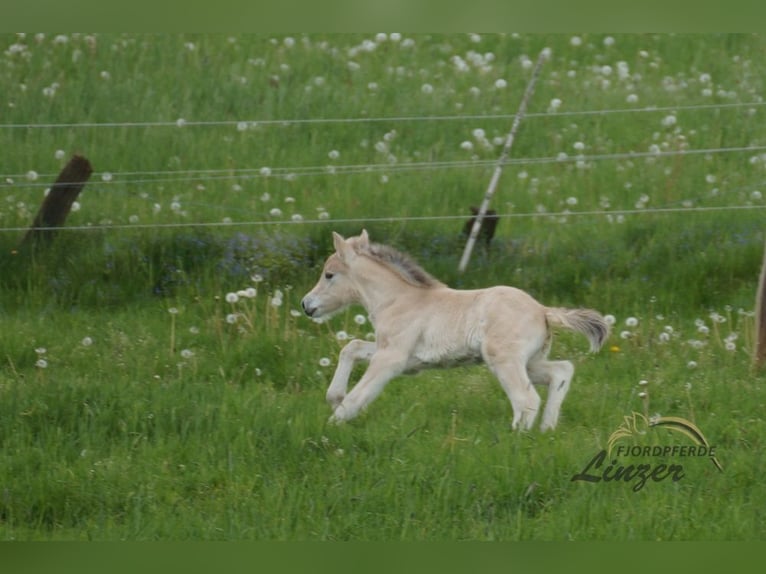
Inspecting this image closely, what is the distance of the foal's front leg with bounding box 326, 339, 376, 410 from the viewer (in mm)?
10266

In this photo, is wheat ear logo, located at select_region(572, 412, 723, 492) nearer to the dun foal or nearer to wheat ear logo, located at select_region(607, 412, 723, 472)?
wheat ear logo, located at select_region(607, 412, 723, 472)

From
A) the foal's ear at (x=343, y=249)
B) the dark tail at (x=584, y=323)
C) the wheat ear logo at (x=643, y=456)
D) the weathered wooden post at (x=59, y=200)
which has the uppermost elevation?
the foal's ear at (x=343, y=249)

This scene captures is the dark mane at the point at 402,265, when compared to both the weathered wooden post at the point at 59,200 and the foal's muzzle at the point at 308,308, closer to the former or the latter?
the foal's muzzle at the point at 308,308

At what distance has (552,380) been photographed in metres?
9.94

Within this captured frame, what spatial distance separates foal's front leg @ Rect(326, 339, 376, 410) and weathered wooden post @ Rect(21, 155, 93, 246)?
3.73 metres

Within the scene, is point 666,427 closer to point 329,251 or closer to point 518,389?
point 518,389

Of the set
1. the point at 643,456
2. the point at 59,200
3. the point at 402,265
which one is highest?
the point at 402,265

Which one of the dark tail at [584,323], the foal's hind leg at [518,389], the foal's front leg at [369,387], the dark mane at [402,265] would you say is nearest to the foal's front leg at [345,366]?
the foal's front leg at [369,387]

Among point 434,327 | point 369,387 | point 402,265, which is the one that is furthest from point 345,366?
point 402,265

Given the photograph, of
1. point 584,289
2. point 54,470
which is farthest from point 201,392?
point 584,289

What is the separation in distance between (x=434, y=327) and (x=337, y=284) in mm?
869

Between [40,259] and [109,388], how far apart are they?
2.61 meters

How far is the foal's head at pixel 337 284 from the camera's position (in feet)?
34.4

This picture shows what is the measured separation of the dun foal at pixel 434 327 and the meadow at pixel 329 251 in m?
0.31
